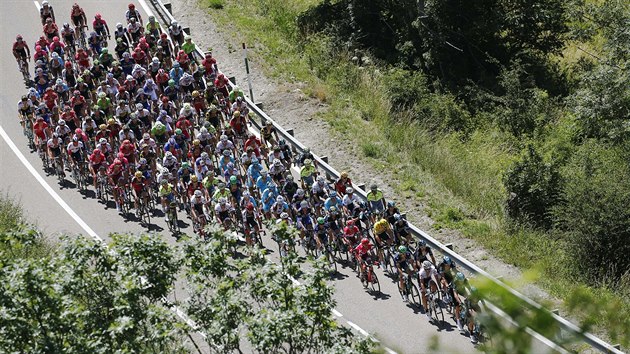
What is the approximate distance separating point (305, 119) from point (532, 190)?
7.35 meters

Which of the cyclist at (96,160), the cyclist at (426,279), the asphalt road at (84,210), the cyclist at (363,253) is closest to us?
the asphalt road at (84,210)

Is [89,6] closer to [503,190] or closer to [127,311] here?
[503,190]

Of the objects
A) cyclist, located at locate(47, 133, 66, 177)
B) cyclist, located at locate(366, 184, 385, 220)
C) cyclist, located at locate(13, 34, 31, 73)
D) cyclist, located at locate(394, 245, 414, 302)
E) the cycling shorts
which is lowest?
cyclist, located at locate(394, 245, 414, 302)

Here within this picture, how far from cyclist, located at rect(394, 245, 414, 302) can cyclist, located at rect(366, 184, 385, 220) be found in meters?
2.02

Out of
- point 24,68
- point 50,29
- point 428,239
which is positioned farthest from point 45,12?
point 428,239

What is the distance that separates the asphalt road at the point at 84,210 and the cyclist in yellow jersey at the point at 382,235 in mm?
668

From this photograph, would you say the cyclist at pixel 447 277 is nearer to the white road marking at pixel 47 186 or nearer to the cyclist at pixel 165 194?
the cyclist at pixel 165 194

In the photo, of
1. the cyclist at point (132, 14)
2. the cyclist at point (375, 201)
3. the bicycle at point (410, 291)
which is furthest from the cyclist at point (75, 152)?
the bicycle at point (410, 291)

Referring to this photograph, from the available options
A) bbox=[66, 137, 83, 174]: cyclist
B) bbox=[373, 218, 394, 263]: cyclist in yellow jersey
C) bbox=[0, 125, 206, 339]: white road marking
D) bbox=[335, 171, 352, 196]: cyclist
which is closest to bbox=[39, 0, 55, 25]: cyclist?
bbox=[0, 125, 206, 339]: white road marking

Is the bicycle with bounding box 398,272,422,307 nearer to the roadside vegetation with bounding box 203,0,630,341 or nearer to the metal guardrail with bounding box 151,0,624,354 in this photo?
the metal guardrail with bounding box 151,0,624,354

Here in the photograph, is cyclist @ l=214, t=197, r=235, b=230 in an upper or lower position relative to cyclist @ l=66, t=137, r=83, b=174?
lower

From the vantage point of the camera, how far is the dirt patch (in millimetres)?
22859

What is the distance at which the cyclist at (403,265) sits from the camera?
20516 millimetres

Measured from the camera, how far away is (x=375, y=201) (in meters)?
22.8
